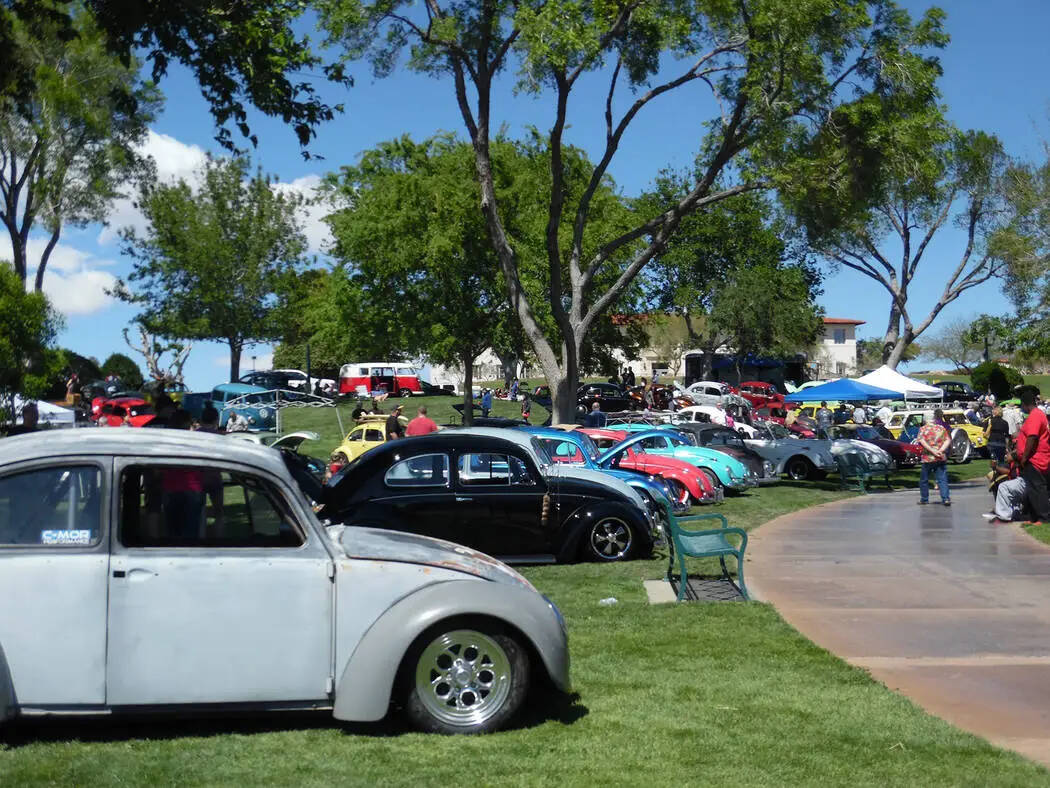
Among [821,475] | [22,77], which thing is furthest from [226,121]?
[821,475]

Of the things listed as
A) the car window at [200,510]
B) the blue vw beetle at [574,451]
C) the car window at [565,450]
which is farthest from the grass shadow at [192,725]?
the car window at [565,450]

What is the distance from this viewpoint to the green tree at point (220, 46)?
13.9 metres

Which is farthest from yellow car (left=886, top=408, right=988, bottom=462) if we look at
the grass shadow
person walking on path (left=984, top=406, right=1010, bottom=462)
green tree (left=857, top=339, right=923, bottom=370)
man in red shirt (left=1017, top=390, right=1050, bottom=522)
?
green tree (left=857, top=339, right=923, bottom=370)

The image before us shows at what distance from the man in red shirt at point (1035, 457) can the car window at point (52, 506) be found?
12503mm

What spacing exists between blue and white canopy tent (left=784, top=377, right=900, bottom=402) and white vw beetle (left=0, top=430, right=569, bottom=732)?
2321 cm

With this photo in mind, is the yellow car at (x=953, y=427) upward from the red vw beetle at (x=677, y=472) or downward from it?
upward

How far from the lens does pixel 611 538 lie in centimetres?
1284

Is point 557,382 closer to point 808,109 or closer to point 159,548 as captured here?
point 808,109

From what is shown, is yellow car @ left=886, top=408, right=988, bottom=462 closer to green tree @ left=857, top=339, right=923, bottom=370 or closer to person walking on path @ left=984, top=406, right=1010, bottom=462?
person walking on path @ left=984, top=406, right=1010, bottom=462

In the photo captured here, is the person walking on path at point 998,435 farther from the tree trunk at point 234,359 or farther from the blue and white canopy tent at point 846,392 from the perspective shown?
the tree trunk at point 234,359

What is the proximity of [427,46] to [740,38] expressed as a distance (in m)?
6.14

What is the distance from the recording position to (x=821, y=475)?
27.6 meters

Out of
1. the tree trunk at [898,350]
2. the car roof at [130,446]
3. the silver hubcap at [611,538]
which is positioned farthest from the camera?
the tree trunk at [898,350]

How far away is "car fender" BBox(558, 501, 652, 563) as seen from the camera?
12602 mm
